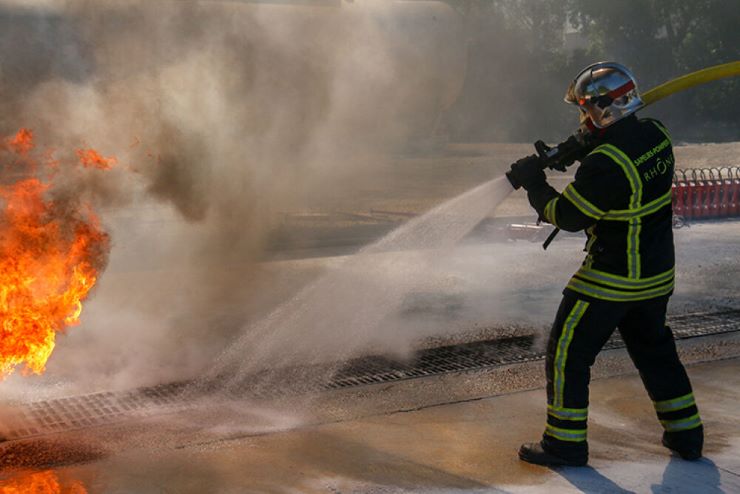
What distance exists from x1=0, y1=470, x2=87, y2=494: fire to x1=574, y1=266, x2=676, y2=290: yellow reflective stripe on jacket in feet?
7.66

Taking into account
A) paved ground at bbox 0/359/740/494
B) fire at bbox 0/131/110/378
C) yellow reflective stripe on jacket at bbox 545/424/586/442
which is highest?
fire at bbox 0/131/110/378

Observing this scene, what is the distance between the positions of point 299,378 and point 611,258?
215 cm

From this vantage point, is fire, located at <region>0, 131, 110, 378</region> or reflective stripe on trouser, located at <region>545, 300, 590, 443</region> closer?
reflective stripe on trouser, located at <region>545, 300, 590, 443</region>

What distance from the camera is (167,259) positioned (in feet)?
29.8

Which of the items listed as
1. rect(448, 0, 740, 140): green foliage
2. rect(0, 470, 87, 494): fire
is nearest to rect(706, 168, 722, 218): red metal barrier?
rect(0, 470, 87, 494): fire

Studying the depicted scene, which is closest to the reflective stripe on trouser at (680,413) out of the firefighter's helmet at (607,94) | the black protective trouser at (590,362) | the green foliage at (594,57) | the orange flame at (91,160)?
the black protective trouser at (590,362)

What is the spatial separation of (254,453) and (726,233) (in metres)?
9.17

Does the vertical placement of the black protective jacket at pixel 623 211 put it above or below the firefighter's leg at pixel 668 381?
above

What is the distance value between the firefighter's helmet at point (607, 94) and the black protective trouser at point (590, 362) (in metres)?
0.81

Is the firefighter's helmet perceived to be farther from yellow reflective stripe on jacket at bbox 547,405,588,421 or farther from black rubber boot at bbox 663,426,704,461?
black rubber boot at bbox 663,426,704,461

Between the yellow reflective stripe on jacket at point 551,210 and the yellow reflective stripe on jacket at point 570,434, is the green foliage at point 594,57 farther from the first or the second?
the yellow reflective stripe on jacket at point 570,434

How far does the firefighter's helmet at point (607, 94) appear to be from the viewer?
395cm

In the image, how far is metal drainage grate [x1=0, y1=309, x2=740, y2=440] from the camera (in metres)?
4.58

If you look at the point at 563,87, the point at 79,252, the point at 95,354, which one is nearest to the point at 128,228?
the point at 95,354
